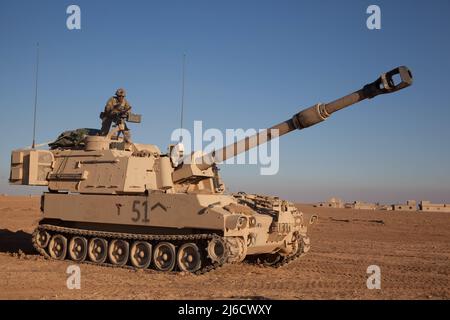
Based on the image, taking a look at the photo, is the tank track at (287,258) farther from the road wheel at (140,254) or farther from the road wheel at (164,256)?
the road wheel at (140,254)

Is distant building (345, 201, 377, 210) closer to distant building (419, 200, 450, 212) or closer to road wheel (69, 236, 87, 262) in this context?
distant building (419, 200, 450, 212)

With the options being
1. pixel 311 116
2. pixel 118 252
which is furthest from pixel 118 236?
pixel 311 116

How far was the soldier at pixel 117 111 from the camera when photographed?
637 inches

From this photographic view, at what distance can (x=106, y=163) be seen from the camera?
1509 cm

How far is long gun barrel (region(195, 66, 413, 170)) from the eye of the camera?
12156 millimetres

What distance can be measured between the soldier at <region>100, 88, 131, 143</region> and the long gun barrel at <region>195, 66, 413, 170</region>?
9.21 ft

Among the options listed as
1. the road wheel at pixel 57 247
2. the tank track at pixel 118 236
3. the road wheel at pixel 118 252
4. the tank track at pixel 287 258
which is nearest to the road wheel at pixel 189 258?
the tank track at pixel 118 236

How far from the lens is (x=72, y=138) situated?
17.0m

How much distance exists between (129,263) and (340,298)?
6171mm

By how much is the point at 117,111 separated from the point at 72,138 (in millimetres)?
1887

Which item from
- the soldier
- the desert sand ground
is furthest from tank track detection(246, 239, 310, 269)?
the soldier

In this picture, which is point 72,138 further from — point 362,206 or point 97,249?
point 362,206

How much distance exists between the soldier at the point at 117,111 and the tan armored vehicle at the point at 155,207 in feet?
0.88
